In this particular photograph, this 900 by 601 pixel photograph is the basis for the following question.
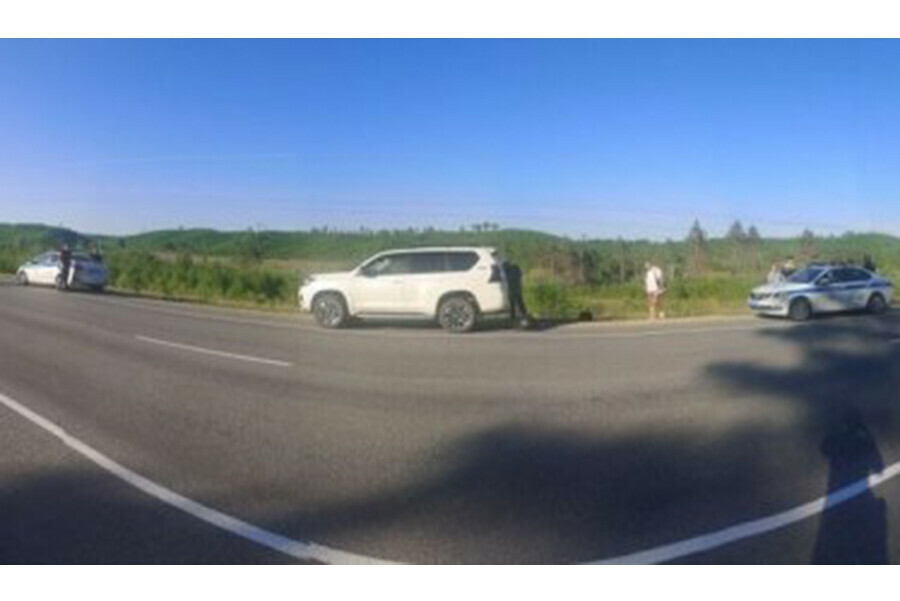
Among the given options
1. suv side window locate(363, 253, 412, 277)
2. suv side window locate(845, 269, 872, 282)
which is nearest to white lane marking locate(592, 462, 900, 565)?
suv side window locate(845, 269, 872, 282)

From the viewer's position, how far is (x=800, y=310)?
9.06ft

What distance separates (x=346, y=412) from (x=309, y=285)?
16.8 inches

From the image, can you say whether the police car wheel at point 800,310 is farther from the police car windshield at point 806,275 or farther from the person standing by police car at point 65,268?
the person standing by police car at point 65,268

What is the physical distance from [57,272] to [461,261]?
124 centimetres

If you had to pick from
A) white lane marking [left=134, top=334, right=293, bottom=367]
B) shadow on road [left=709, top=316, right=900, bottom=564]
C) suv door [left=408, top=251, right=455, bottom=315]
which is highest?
suv door [left=408, top=251, right=455, bottom=315]

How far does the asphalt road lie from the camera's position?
6.68 feet

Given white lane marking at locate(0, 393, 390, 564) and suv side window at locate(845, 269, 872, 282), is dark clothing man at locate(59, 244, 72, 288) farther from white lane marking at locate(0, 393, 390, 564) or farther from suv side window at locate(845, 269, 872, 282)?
suv side window at locate(845, 269, 872, 282)

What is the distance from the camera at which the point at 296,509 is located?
2057 mm

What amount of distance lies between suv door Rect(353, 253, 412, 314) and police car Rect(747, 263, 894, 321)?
4.27 feet

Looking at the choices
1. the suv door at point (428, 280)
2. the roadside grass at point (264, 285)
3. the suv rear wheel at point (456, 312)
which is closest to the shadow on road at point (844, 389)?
the roadside grass at point (264, 285)

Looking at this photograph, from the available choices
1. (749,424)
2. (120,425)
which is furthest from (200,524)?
(749,424)

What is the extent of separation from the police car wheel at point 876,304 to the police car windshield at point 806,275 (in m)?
0.41

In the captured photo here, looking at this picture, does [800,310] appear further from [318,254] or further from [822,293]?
[318,254]

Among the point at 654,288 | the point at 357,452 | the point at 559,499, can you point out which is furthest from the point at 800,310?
the point at 357,452
